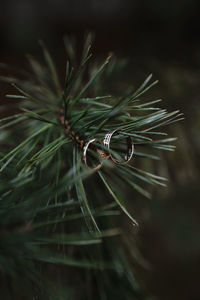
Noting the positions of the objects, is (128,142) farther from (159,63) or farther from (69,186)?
(159,63)

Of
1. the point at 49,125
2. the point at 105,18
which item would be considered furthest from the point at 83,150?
the point at 105,18

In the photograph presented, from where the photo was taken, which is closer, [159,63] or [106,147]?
[106,147]

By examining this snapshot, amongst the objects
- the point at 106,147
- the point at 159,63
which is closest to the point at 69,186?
the point at 106,147

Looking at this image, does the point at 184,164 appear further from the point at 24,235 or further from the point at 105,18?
the point at 105,18

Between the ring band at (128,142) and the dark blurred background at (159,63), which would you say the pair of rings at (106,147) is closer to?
the ring band at (128,142)

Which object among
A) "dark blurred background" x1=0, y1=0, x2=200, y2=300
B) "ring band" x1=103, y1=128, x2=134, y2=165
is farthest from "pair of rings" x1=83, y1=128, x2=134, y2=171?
"dark blurred background" x1=0, y1=0, x2=200, y2=300

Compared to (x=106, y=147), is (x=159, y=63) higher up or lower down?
higher up
